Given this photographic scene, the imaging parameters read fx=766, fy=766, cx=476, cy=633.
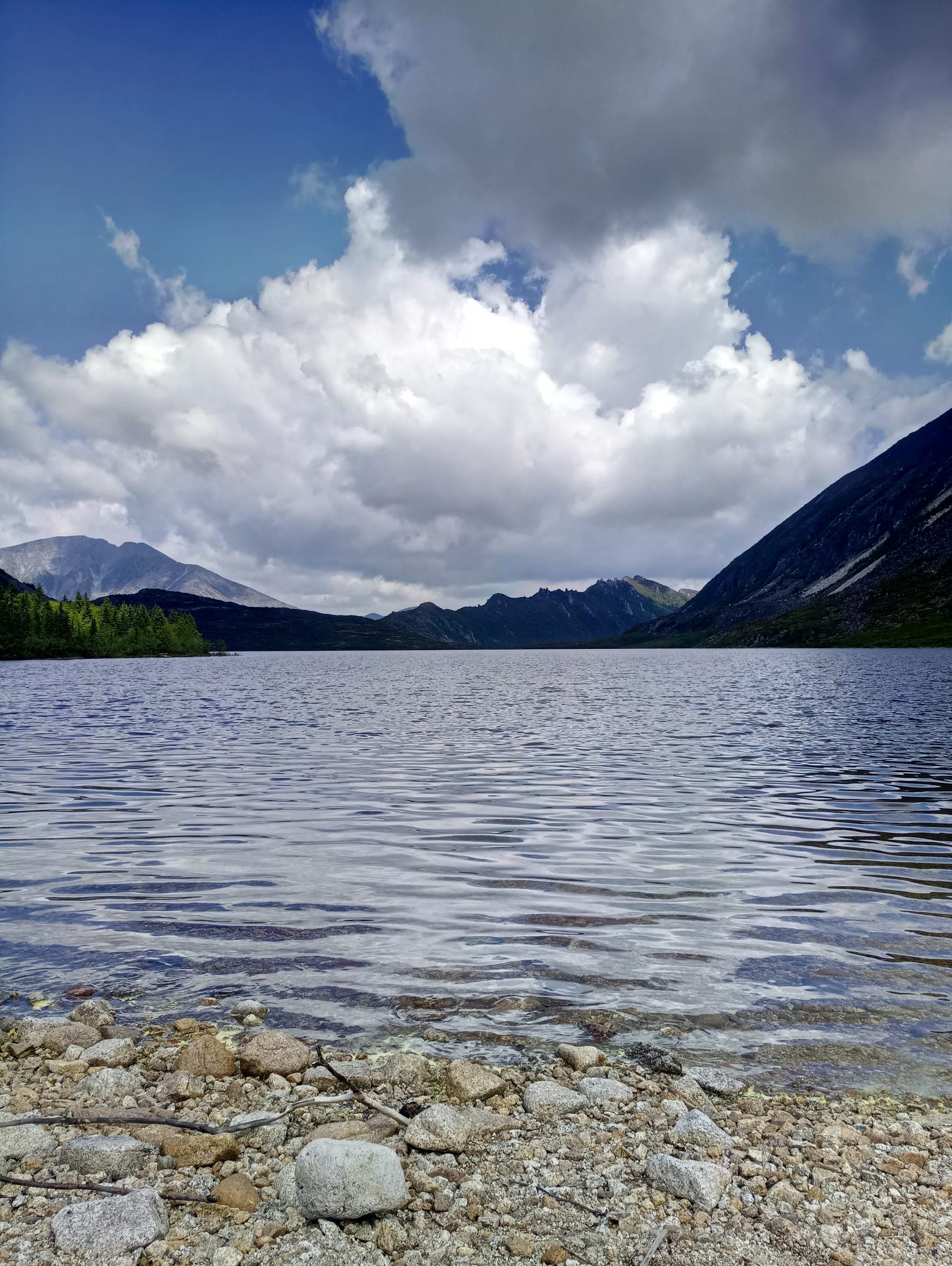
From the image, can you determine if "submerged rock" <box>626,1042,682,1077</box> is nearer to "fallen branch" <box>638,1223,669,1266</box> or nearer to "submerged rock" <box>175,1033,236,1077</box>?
"fallen branch" <box>638,1223,669,1266</box>

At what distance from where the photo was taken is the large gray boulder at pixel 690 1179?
6113 mm

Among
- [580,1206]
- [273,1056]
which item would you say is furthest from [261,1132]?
[580,1206]

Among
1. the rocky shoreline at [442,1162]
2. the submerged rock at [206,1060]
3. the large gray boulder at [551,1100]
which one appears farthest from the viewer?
the submerged rock at [206,1060]

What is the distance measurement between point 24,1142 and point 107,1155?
3.06ft

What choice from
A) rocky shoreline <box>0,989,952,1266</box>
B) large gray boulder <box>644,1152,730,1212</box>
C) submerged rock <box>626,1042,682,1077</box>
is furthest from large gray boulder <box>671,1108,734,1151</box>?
submerged rock <box>626,1042,682,1077</box>

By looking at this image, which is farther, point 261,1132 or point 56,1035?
point 56,1035

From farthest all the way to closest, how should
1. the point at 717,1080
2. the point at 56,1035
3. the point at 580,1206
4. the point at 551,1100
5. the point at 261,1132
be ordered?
1. the point at 56,1035
2. the point at 717,1080
3. the point at 551,1100
4. the point at 261,1132
5. the point at 580,1206

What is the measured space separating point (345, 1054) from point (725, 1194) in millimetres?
4819

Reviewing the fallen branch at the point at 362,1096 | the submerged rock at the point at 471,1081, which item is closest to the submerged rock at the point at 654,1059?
the submerged rock at the point at 471,1081

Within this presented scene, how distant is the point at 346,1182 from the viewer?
6039mm

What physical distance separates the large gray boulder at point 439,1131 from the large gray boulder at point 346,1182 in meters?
0.71

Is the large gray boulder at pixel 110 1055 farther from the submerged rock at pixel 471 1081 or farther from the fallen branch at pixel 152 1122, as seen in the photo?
the submerged rock at pixel 471 1081

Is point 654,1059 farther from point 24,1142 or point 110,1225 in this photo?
point 24,1142

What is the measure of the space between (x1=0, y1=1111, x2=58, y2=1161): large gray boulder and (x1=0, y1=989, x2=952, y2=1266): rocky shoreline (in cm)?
2
